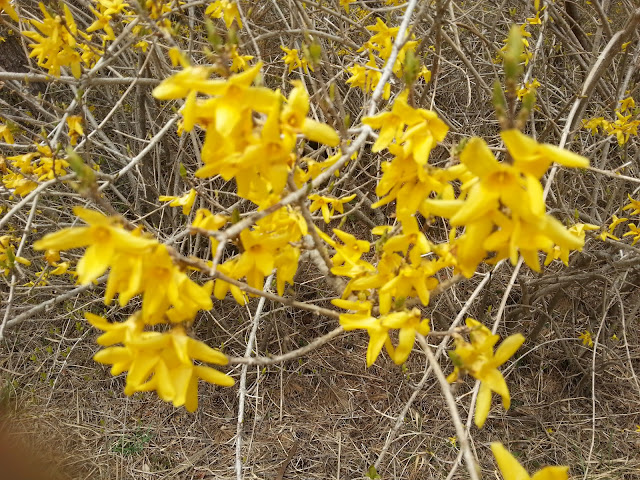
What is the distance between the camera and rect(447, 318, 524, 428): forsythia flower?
1.08m

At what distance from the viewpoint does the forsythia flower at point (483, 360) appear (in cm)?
108

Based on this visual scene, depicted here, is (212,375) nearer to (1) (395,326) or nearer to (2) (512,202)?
(1) (395,326)

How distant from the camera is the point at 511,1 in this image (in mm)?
4391

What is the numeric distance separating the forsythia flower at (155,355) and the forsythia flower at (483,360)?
545 millimetres

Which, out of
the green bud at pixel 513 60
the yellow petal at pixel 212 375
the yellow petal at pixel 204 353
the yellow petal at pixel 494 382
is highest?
the green bud at pixel 513 60

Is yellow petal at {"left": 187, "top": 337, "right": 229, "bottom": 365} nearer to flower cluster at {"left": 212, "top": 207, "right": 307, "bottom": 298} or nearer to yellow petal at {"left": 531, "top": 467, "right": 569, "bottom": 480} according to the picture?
flower cluster at {"left": 212, "top": 207, "right": 307, "bottom": 298}

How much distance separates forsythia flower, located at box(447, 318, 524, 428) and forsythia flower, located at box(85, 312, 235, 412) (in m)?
0.54

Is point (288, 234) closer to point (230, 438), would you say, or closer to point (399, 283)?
point (399, 283)

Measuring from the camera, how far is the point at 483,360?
1.09 metres

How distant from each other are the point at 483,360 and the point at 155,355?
731 millimetres

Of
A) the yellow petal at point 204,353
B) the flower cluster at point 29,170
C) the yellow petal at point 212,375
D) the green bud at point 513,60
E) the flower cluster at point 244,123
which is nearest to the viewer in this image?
the green bud at point 513,60

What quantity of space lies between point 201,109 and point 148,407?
3.46m

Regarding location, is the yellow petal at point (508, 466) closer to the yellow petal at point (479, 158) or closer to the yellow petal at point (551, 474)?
the yellow petal at point (551, 474)

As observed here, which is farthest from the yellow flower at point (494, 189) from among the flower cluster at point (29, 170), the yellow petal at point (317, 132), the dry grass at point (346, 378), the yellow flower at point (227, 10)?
the dry grass at point (346, 378)
